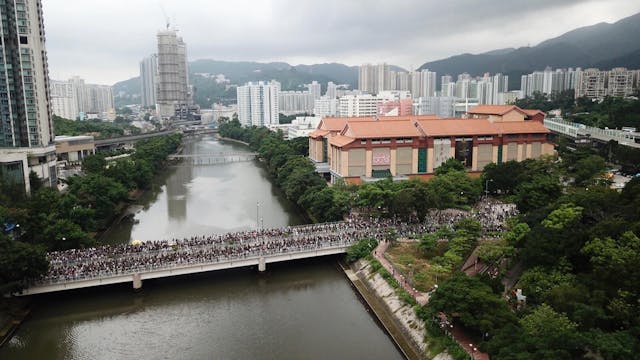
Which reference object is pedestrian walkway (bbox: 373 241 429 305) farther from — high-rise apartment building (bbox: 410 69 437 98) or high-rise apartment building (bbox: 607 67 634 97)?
high-rise apartment building (bbox: 410 69 437 98)

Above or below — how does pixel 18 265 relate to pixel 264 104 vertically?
below

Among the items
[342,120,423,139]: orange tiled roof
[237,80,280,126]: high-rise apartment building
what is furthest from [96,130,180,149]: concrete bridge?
[342,120,423,139]: orange tiled roof

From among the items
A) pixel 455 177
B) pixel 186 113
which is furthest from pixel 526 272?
pixel 186 113

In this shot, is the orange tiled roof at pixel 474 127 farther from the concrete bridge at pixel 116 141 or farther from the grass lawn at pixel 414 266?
the concrete bridge at pixel 116 141

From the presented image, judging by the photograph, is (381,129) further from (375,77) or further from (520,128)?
(375,77)

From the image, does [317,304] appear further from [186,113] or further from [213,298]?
[186,113]

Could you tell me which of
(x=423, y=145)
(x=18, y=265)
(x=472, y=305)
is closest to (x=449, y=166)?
(x=423, y=145)

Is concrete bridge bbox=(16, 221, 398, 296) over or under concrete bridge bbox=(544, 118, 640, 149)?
under
